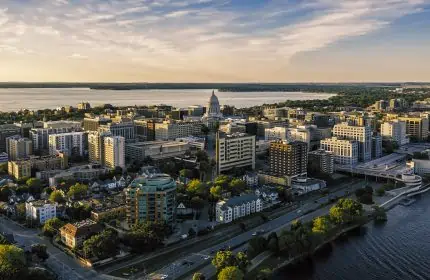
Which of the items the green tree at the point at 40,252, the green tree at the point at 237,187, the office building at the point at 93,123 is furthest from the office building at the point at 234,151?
the office building at the point at 93,123

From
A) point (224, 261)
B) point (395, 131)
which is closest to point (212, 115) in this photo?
point (395, 131)

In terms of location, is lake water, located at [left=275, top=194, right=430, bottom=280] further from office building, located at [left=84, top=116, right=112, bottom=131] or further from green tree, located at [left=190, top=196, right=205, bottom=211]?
office building, located at [left=84, top=116, right=112, bottom=131]

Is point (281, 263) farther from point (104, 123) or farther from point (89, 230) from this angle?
point (104, 123)

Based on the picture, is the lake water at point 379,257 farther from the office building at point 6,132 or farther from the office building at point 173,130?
the office building at point 6,132

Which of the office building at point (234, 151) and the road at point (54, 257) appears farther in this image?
the office building at point (234, 151)

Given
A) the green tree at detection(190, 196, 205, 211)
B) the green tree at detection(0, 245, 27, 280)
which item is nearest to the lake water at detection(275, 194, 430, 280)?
the green tree at detection(190, 196, 205, 211)

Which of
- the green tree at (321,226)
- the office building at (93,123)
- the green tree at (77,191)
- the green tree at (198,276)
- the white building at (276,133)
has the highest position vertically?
the office building at (93,123)
